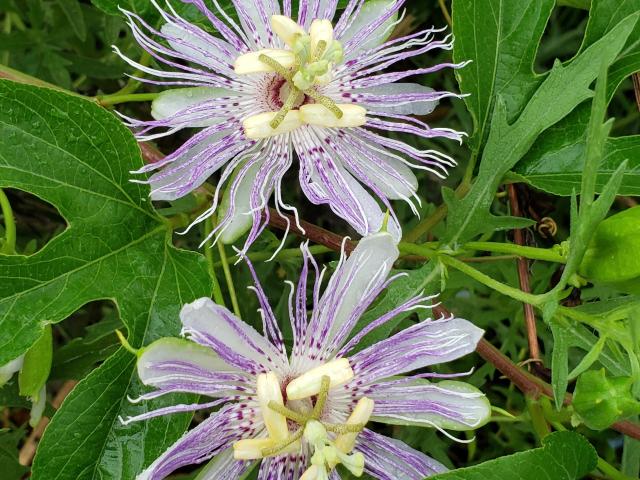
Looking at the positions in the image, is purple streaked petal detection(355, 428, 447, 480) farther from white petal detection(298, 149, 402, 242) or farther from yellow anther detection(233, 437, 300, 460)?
white petal detection(298, 149, 402, 242)

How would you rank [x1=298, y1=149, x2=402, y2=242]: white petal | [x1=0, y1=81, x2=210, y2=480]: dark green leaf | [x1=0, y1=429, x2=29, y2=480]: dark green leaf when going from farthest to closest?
[x1=0, y1=429, x2=29, y2=480]: dark green leaf
[x1=298, y1=149, x2=402, y2=242]: white petal
[x1=0, y1=81, x2=210, y2=480]: dark green leaf

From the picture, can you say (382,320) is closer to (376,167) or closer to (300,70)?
(376,167)

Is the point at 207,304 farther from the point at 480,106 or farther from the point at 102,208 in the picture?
the point at 480,106

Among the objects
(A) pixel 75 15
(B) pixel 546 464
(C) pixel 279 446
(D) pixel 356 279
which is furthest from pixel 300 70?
(A) pixel 75 15

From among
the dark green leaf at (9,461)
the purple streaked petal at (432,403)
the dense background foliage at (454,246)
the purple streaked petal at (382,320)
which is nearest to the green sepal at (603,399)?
the dense background foliage at (454,246)

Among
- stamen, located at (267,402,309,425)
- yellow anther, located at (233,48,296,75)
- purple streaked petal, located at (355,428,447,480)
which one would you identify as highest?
yellow anther, located at (233,48,296,75)

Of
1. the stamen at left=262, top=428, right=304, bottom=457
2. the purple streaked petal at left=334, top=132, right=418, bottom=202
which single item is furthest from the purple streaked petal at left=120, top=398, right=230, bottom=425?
the purple streaked petal at left=334, top=132, right=418, bottom=202

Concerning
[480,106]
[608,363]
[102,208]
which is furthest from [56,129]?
[608,363]
